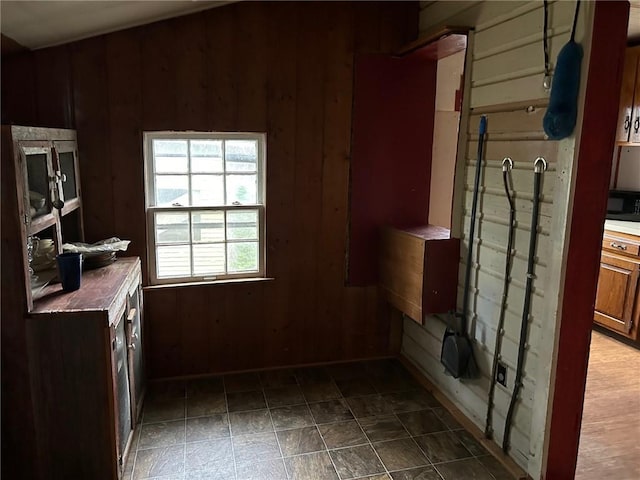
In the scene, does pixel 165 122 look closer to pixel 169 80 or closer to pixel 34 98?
pixel 169 80

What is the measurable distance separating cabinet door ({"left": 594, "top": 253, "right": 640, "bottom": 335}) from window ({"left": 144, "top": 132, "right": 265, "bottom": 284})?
2.80 metres

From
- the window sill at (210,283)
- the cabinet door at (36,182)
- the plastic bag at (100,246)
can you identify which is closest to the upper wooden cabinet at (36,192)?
the cabinet door at (36,182)

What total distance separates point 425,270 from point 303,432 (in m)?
1.16

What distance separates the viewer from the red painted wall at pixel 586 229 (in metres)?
1.99

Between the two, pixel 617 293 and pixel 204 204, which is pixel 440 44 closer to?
pixel 204 204

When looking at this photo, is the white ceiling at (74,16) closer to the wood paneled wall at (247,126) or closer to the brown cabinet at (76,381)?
the wood paneled wall at (247,126)

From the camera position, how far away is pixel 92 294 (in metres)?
2.28

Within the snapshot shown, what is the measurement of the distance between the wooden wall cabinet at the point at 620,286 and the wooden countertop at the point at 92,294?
11.3ft

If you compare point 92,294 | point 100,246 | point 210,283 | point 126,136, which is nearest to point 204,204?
point 210,283

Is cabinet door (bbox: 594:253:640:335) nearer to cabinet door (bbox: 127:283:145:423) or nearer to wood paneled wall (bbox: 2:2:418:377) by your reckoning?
wood paneled wall (bbox: 2:2:418:377)

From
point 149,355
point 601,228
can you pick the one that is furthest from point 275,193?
point 601,228

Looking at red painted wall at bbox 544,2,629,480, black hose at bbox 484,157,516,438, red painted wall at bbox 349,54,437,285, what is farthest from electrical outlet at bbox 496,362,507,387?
red painted wall at bbox 349,54,437,285

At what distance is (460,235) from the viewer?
9.56 feet

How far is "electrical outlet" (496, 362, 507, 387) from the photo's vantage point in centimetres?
255
